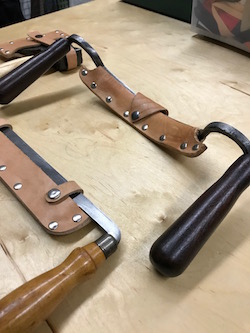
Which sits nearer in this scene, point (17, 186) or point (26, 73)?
point (17, 186)

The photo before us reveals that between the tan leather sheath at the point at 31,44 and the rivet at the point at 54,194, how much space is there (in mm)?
439

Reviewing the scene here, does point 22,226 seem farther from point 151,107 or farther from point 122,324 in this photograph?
point 151,107

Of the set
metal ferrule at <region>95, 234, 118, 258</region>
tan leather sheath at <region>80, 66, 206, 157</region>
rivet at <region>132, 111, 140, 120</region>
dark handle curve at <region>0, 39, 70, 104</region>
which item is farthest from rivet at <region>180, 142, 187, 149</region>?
dark handle curve at <region>0, 39, 70, 104</region>

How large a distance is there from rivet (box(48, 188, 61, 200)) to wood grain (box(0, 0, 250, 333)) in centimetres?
5

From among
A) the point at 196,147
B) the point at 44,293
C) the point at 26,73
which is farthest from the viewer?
the point at 26,73

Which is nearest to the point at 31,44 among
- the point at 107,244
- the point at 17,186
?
the point at 17,186

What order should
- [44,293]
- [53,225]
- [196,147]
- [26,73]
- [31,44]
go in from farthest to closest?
[31,44], [26,73], [196,147], [53,225], [44,293]

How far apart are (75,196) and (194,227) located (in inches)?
7.6

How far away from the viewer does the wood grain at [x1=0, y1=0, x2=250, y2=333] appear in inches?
17.9

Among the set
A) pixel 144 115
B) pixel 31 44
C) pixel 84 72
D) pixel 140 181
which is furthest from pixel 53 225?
pixel 31 44

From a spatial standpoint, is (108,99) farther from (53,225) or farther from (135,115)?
(53,225)

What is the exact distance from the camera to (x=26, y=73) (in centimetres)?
76

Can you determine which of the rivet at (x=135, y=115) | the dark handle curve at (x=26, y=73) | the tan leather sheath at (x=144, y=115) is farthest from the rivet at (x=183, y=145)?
the dark handle curve at (x=26, y=73)

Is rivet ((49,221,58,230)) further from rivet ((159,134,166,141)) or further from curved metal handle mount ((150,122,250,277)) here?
rivet ((159,134,166,141))
